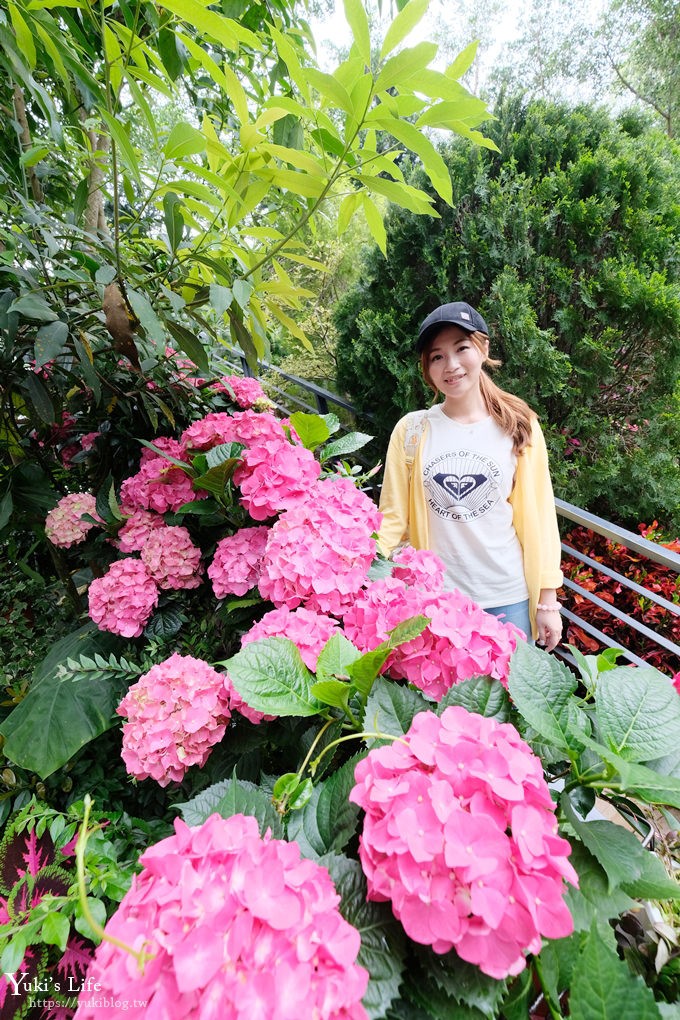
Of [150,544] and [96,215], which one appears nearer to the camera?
[150,544]

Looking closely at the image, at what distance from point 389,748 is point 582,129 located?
364 centimetres

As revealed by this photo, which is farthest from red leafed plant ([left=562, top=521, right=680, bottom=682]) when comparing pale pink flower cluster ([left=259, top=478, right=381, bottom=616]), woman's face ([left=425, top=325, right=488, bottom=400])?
pale pink flower cluster ([left=259, top=478, right=381, bottom=616])

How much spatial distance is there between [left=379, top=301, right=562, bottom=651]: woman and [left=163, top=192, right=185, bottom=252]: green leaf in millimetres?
884

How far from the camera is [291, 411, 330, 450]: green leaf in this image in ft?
3.45

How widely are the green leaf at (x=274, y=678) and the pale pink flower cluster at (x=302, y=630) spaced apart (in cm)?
4

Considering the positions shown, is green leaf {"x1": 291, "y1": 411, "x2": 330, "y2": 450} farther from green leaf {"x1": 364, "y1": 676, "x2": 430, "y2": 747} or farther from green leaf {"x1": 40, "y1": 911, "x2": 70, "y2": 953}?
green leaf {"x1": 40, "y1": 911, "x2": 70, "y2": 953}

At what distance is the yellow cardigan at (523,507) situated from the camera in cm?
171

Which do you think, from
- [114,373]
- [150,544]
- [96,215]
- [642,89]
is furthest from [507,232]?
[642,89]

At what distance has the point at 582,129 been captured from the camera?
279 cm

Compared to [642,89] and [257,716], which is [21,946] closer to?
[257,716]

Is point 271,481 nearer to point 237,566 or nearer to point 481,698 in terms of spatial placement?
point 237,566

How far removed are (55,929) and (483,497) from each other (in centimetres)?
154

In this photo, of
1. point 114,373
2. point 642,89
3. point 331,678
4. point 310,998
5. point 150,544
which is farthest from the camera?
point 642,89

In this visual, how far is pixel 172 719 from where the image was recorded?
24.8 inches
